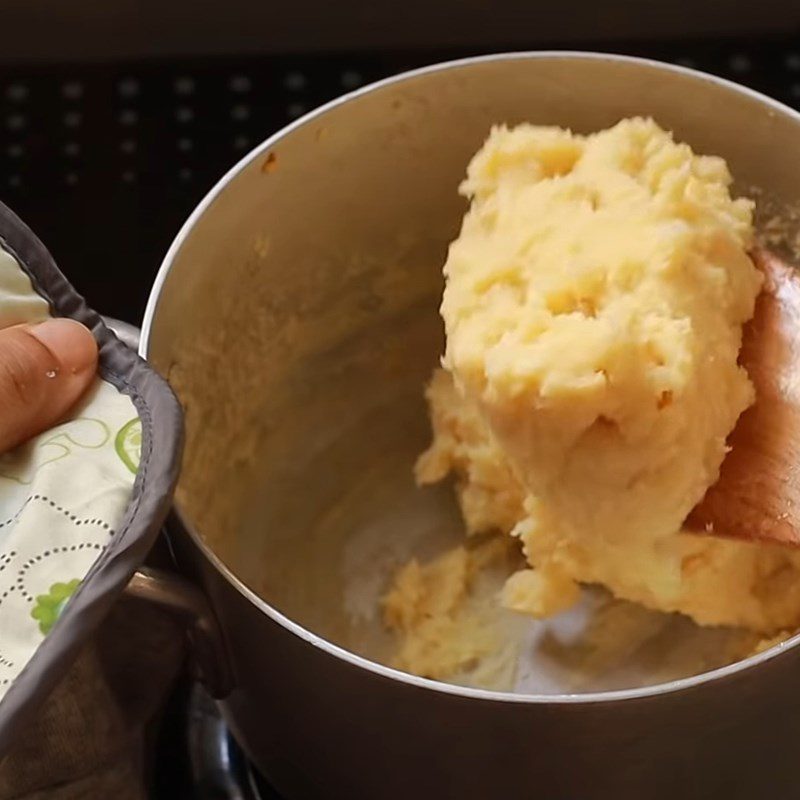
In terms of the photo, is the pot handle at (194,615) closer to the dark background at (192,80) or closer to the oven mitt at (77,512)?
the oven mitt at (77,512)

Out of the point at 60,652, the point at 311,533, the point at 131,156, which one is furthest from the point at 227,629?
the point at 131,156

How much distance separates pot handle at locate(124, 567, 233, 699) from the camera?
1.61 feet

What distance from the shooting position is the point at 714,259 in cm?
60

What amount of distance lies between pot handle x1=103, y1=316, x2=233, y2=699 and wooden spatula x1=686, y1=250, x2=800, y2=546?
23cm

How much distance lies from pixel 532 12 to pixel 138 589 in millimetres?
482

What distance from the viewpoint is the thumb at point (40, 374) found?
1.44 feet

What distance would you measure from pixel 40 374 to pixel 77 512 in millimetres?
59

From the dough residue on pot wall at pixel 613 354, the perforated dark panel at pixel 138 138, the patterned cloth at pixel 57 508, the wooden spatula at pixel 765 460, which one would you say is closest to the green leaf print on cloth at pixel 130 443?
the patterned cloth at pixel 57 508

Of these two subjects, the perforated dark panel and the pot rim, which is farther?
the perforated dark panel

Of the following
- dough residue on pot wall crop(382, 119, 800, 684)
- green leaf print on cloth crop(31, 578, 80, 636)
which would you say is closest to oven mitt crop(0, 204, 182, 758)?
green leaf print on cloth crop(31, 578, 80, 636)

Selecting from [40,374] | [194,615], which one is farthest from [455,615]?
[40,374]

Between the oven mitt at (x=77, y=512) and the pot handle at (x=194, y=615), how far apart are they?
0.05 m

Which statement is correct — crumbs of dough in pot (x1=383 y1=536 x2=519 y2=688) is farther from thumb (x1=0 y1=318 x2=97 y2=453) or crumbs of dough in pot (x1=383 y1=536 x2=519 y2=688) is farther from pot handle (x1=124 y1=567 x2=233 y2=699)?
thumb (x1=0 y1=318 x2=97 y2=453)

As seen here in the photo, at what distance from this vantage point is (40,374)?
1.45 ft
